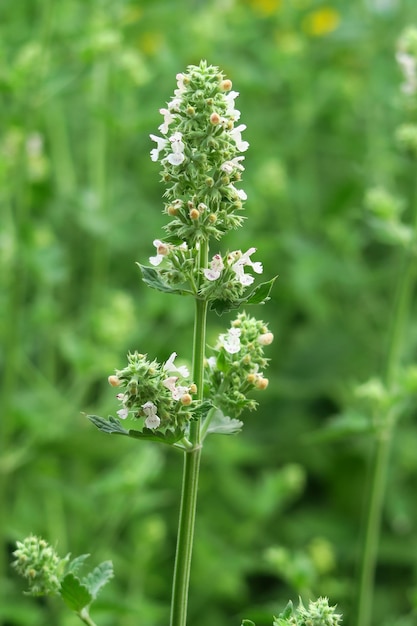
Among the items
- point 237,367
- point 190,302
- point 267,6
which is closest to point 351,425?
point 237,367

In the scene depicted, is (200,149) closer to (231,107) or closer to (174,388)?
(231,107)

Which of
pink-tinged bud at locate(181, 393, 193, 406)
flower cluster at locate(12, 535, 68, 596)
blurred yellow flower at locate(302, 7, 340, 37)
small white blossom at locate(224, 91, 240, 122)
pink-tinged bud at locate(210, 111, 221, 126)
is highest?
blurred yellow flower at locate(302, 7, 340, 37)

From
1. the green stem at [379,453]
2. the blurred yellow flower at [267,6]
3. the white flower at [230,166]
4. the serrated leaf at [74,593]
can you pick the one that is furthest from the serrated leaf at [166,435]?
the blurred yellow flower at [267,6]

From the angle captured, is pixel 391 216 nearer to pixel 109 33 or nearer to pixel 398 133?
pixel 398 133

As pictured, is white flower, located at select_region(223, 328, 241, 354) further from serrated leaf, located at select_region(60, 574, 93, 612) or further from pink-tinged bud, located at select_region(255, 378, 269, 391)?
serrated leaf, located at select_region(60, 574, 93, 612)

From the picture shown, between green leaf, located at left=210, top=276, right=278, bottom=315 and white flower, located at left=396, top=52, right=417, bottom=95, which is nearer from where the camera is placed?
green leaf, located at left=210, top=276, right=278, bottom=315

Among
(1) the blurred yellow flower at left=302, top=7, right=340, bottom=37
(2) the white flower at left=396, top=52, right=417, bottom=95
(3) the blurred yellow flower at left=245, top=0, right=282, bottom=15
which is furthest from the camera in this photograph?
(3) the blurred yellow flower at left=245, top=0, right=282, bottom=15

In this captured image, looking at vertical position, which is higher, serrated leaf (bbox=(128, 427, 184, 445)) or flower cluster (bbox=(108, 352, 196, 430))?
flower cluster (bbox=(108, 352, 196, 430))

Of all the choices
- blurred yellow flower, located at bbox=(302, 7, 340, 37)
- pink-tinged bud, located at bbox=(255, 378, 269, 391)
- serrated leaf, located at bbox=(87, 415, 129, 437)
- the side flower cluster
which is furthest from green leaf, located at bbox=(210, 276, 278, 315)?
blurred yellow flower, located at bbox=(302, 7, 340, 37)
